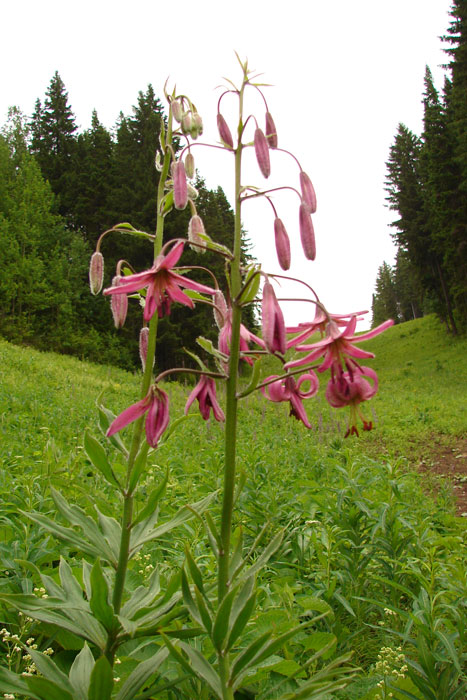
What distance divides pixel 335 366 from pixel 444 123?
22.6 metres

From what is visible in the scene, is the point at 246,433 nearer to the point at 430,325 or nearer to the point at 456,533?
the point at 456,533

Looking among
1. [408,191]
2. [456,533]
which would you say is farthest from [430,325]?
[456,533]

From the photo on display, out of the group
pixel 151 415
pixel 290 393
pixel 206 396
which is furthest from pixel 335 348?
pixel 151 415

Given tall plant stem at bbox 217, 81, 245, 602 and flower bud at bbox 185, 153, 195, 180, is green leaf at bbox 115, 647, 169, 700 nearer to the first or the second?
tall plant stem at bbox 217, 81, 245, 602

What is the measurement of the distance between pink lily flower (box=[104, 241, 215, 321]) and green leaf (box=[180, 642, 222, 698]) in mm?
684

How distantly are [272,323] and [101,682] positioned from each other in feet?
2.48

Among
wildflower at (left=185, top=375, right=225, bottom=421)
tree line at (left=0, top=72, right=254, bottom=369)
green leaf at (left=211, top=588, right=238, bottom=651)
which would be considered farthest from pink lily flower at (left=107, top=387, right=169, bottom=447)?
tree line at (left=0, top=72, right=254, bottom=369)

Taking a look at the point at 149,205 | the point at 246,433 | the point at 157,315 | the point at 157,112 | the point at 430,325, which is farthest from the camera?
the point at 430,325

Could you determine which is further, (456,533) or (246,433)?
(246,433)

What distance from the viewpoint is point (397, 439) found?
7.33 m

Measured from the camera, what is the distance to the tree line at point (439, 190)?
16594mm

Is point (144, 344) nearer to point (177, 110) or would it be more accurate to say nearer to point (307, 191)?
point (307, 191)

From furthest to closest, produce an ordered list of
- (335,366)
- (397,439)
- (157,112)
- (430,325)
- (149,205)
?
1. (430,325)
2. (157,112)
3. (149,205)
4. (397,439)
5. (335,366)

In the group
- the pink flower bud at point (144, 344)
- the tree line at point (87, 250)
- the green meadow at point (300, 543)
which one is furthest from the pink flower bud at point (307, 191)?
the tree line at point (87, 250)
